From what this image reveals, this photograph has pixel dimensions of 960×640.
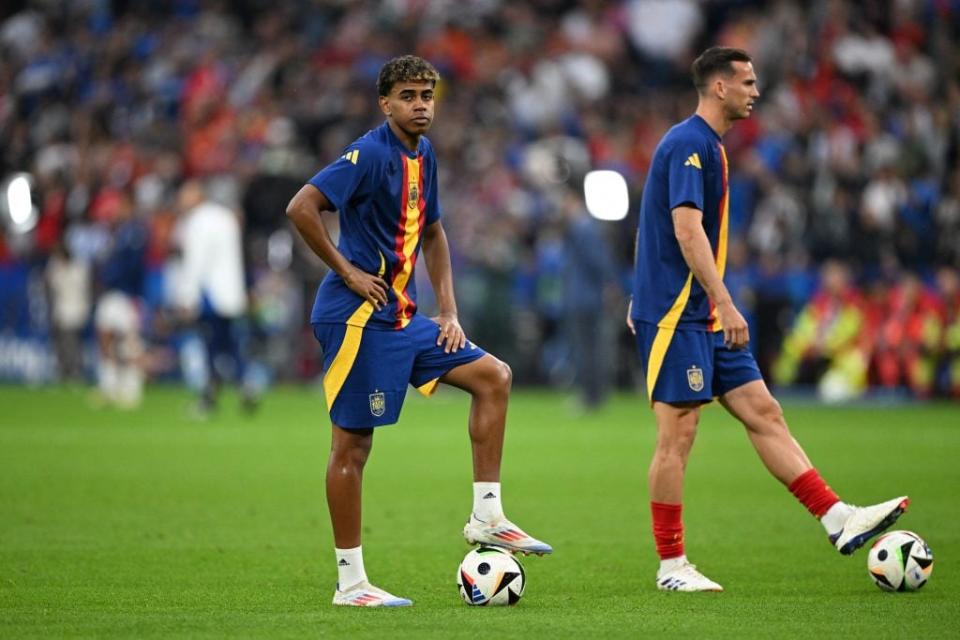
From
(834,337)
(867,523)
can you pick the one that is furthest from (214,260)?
(867,523)

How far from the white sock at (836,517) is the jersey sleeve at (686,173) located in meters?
1.63

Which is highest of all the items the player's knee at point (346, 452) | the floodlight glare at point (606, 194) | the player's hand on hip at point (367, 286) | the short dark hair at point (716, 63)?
Answer: the floodlight glare at point (606, 194)

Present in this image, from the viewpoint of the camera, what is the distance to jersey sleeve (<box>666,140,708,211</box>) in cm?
783

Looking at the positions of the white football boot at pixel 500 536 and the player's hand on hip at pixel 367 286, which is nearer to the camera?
the player's hand on hip at pixel 367 286

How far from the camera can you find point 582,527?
10148 mm

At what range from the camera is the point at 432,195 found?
7660 millimetres

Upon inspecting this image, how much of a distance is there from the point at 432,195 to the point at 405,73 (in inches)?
26.2

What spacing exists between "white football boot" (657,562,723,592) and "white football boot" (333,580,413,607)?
1.36 m

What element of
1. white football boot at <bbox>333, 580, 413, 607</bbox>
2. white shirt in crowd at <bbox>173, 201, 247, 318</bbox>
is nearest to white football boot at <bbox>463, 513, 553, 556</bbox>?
white football boot at <bbox>333, 580, 413, 607</bbox>

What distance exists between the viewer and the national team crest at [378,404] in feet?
23.7

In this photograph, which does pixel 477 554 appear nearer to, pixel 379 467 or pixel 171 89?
pixel 379 467

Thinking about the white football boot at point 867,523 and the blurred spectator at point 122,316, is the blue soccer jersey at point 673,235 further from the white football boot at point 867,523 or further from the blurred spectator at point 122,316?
the blurred spectator at point 122,316

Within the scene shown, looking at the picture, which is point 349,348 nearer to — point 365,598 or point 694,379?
point 365,598

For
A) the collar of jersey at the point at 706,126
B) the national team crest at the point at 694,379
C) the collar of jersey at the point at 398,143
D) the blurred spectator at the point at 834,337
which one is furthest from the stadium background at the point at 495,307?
the collar of jersey at the point at 706,126
